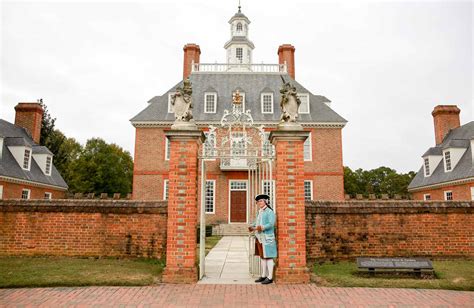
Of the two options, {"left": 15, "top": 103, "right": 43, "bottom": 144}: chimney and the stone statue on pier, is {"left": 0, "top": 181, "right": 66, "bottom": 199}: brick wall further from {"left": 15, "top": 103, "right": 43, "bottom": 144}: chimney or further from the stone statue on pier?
the stone statue on pier

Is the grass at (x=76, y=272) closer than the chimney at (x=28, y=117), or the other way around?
the grass at (x=76, y=272)

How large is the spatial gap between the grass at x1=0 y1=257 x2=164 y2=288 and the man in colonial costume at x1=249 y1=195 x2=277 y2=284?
2116mm

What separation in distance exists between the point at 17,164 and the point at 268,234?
2035 centimetres

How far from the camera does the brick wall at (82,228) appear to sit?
8859 millimetres

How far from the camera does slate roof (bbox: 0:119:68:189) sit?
1998 centimetres

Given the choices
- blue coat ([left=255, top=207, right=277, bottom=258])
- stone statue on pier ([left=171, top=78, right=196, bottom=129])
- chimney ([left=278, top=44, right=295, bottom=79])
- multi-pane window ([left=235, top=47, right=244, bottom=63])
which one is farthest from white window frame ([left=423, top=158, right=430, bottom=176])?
stone statue on pier ([left=171, top=78, right=196, bottom=129])

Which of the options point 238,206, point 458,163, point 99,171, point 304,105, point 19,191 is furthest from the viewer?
point 99,171

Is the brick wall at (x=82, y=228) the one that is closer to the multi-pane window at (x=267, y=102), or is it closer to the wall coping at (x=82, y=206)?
the wall coping at (x=82, y=206)

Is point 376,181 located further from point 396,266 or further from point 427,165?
point 396,266

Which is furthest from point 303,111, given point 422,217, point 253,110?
point 422,217

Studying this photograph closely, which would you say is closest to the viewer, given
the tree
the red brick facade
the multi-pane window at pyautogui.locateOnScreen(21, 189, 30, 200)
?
the multi-pane window at pyautogui.locateOnScreen(21, 189, 30, 200)

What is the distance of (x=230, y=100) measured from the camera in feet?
83.4

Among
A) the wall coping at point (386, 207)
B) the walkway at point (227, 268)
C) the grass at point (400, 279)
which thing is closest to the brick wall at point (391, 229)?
the wall coping at point (386, 207)

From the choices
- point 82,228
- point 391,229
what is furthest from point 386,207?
point 82,228
